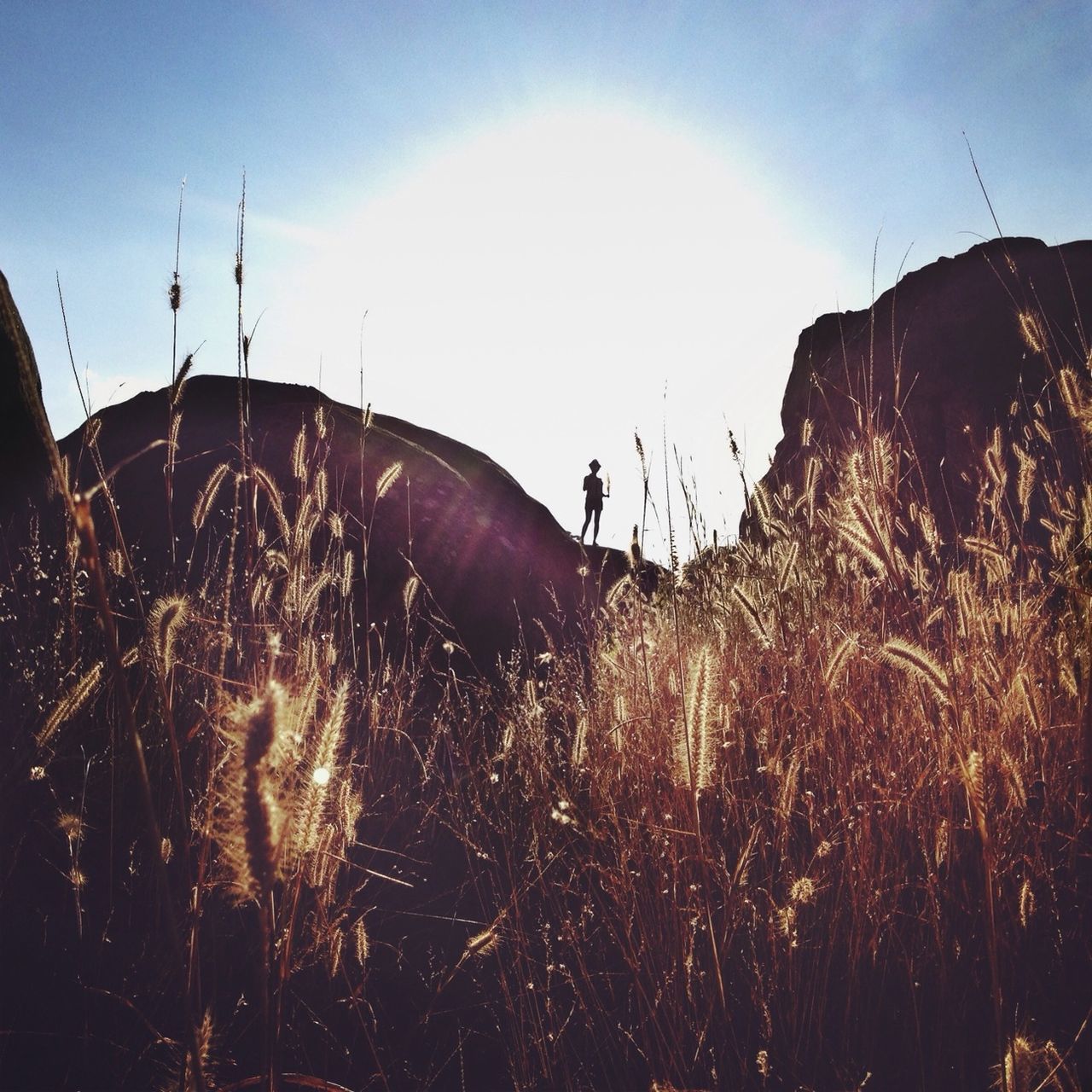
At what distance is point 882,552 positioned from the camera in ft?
3.85

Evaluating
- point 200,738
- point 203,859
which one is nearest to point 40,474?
point 200,738

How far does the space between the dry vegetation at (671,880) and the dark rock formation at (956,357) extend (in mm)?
3409

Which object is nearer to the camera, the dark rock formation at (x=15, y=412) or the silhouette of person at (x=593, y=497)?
the dark rock formation at (x=15, y=412)

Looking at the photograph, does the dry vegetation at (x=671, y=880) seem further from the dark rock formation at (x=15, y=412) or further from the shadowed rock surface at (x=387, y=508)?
the shadowed rock surface at (x=387, y=508)

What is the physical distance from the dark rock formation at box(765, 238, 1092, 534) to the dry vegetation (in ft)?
11.2

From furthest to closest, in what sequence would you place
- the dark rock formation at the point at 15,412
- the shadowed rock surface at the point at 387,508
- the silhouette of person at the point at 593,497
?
the silhouette of person at the point at 593,497 < the shadowed rock surface at the point at 387,508 < the dark rock formation at the point at 15,412

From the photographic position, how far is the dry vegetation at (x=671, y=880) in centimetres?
112

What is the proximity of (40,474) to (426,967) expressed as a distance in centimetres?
233

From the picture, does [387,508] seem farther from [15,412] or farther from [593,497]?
[593,497]

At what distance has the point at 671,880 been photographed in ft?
4.68

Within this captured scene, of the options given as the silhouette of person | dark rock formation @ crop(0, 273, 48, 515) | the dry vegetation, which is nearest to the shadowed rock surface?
dark rock formation @ crop(0, 273, 48, 515)

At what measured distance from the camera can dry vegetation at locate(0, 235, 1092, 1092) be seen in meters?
1.12

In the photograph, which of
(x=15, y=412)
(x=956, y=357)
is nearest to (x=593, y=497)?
(x=956, y=357)

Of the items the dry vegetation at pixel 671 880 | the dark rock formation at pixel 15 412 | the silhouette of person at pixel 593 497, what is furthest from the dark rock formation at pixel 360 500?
the silhouette of person at pixel 593 497
